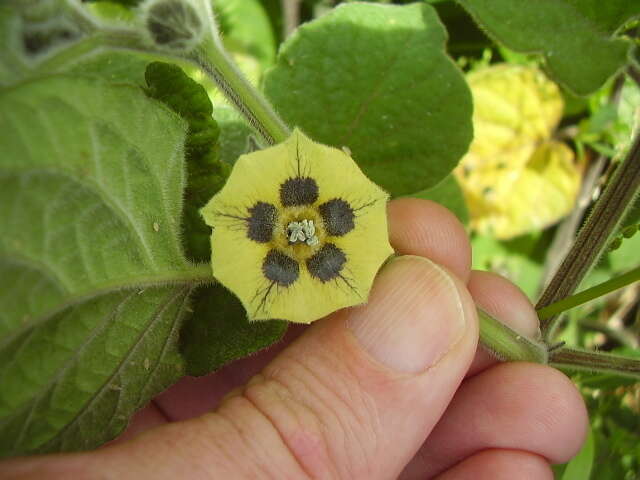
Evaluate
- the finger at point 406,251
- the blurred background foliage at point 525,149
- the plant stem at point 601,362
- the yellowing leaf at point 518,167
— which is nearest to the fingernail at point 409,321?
the finger at point 406,251

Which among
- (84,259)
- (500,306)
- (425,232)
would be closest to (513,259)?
(500,306)

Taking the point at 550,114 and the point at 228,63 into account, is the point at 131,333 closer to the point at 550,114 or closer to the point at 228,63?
the point at 228,63

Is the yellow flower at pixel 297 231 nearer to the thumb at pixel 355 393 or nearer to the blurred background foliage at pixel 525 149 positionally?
the thumb at pixel 355 393

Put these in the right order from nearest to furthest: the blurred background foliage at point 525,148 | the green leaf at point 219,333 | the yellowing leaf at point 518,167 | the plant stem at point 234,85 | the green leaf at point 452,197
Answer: the plant stem at point 234,85 < the green leaf at point 219,333 < the green leaf at point 452,197 < the blurred background foliage at point 525,148 < the yellowing leaf at point 518,167

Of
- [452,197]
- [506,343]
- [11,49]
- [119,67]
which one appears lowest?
[452,197]

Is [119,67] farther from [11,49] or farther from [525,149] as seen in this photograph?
[525,149]

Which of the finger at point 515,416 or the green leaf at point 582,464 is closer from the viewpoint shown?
the finger at point 515,416
